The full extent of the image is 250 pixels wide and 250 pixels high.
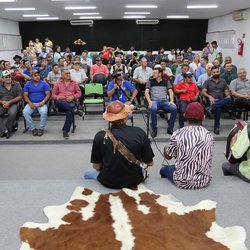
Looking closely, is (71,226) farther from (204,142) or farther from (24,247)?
(204,142)

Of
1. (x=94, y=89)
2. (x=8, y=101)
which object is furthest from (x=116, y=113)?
(x=94, y=89)

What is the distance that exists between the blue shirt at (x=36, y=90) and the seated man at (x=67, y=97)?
0.19m

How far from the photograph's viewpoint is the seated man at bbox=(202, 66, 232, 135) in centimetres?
566

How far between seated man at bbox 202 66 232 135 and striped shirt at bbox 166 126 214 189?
9.69 ft

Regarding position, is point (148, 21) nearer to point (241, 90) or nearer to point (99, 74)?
point (99, 74)

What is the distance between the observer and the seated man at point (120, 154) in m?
2.70

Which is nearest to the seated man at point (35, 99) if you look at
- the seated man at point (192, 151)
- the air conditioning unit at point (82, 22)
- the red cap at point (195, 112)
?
the seated man at point (192, 151)

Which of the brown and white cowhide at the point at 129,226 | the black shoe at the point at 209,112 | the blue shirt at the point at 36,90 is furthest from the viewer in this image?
the black shoe at the point at 209,112

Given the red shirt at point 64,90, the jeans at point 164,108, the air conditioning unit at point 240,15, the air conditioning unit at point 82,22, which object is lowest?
the jeans at point 164,108

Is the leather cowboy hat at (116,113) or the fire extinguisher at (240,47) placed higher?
the fire extinguisher at (240,47)

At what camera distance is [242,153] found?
3.01 meters

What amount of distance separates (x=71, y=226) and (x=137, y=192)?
0.74m

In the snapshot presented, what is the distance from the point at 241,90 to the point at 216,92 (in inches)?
19.4

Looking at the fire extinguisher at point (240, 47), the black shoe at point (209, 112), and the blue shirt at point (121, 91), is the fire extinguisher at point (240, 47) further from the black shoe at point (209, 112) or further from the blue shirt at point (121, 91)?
the blue shirt at point (121, 91)
